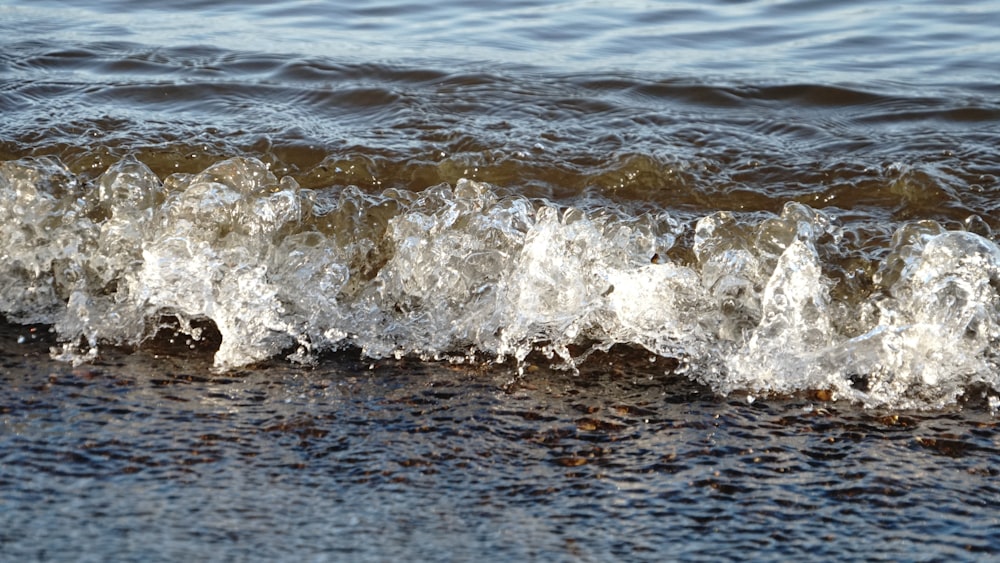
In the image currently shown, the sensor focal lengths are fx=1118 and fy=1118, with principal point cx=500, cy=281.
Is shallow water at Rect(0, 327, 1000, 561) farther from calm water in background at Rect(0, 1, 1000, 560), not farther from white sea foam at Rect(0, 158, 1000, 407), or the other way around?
white sea foam at Rect(0, 158, 1000, 407)

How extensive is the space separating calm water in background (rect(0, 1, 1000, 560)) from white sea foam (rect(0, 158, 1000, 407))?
15 mm

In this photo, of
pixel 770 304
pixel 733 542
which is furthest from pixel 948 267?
pixel 733 542

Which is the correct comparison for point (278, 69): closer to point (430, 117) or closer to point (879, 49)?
point (430, 117)

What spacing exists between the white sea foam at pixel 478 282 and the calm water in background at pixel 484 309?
1cm

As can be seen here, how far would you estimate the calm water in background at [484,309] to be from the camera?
240cm

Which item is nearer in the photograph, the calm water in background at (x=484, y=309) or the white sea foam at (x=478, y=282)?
the calm water in background at (x=484, y=309)

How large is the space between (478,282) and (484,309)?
0.16 meters

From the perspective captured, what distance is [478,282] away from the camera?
3695mm

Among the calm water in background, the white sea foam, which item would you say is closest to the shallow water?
the calm water in background

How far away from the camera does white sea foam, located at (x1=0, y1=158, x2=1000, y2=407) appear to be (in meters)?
3.26

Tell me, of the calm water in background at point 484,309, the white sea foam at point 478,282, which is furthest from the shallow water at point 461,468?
the white sea foam at point 478,282

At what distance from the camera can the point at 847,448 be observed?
2760 millimetres

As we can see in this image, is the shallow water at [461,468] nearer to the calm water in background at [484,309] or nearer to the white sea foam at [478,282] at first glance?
the calm water in background at [484,309]

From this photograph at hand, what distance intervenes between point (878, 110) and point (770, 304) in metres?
2.41
